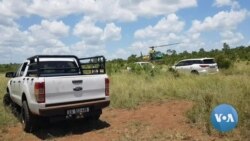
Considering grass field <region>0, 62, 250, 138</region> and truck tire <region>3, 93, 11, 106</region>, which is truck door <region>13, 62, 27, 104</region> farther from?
truck tire <region>3, 93, 11, 106</region>

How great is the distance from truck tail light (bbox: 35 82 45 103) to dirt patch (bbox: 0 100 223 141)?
110 centimetres

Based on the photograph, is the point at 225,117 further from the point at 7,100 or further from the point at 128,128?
the point at 7,100

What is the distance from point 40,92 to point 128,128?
7.70ft

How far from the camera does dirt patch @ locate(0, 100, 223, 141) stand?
7.89 metres

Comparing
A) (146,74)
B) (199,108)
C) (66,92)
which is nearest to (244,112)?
(199,108)

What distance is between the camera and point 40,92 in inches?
313

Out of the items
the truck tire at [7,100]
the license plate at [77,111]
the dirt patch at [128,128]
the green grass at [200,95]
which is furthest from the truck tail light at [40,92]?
the truck tire at [7,100]

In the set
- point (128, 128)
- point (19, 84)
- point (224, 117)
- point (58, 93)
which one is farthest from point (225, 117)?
point (19, 84)

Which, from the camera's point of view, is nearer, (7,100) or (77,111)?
(77,111)

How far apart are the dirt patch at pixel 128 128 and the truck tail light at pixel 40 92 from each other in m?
1.10

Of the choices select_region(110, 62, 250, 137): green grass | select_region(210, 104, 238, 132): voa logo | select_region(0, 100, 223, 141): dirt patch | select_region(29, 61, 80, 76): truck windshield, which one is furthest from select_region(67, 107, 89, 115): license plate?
select_region(210, 104, 238, 132): voa logo

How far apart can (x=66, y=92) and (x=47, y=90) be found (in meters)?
0.50

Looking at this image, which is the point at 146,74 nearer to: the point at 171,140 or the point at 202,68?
the point at 202,68

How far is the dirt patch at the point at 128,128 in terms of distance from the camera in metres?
7.89
